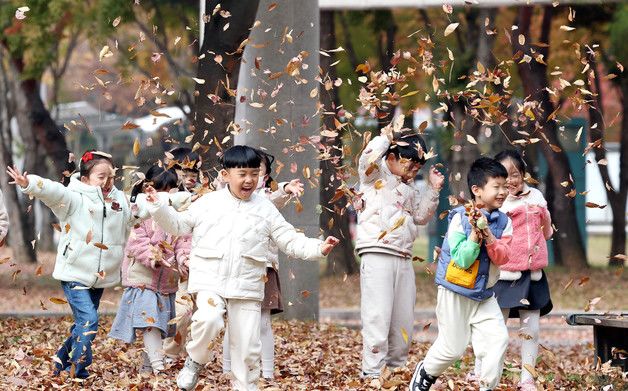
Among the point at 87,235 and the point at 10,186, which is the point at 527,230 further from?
the point at 10,186

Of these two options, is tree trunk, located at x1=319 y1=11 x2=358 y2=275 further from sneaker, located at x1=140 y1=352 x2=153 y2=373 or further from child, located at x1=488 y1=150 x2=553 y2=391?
child, located at x1=488 y1=150 x2=553 y2=391

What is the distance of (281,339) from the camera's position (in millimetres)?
13617

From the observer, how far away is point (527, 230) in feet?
A: 33.1

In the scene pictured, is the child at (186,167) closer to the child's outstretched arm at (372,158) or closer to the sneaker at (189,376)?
the child's outstretched arm at (372,158)

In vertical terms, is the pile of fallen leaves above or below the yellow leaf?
below

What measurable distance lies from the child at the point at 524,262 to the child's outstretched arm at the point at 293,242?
1.73 metres

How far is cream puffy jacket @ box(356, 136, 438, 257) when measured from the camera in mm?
10023

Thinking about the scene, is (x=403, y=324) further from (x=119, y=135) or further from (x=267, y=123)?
(x=119, y=135)

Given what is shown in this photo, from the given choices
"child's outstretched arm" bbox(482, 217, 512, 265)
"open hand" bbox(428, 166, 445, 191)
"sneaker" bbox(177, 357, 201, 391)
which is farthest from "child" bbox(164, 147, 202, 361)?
"child's outstretched arm" bbox(482, 217, 512, 265)

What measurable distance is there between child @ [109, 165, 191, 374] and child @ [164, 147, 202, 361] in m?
0.11

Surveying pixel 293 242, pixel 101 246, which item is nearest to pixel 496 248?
pixel 293 242

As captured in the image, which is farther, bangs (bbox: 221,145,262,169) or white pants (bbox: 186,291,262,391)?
bangs (bbox: 221,145,262,169)

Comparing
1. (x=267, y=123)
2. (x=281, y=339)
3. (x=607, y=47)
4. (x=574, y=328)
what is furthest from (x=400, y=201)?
(x=607, y=47)

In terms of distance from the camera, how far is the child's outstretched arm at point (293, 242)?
28.6ft
